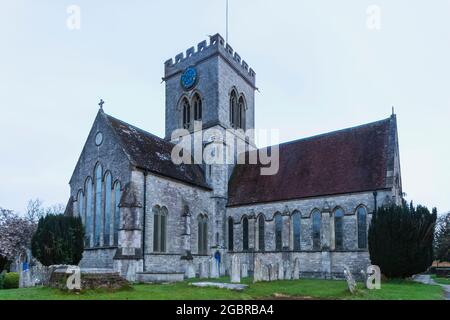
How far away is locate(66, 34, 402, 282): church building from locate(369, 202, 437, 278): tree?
79.7 inches

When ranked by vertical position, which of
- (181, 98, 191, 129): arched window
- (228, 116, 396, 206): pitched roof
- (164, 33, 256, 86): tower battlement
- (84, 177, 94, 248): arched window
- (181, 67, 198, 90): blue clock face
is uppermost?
(164, 33, 256, 86): tower battlement

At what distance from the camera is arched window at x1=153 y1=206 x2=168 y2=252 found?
25.0 m

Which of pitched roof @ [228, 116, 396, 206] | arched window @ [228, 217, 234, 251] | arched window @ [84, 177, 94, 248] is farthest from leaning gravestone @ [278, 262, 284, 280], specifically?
arched window @ [84, 177, 94, 248]

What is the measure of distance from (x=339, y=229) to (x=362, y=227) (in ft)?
4.90

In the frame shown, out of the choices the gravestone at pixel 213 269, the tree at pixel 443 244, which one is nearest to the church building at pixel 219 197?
the gravestone at pixel 213 269

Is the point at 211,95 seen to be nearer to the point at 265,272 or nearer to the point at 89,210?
the point at 89,210

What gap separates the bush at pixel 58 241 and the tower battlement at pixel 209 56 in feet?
57.0

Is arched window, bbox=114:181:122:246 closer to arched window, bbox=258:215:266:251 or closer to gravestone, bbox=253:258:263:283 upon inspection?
gravestone, bbox=253:258:263:283

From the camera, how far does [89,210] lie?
26766mm

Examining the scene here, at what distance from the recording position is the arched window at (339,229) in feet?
87.2

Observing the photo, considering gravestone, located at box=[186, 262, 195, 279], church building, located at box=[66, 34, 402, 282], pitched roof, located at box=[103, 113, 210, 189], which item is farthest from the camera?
gravestone, located at box=[186, 262, 195, 279]

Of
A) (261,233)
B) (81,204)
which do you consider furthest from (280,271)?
(81,204)

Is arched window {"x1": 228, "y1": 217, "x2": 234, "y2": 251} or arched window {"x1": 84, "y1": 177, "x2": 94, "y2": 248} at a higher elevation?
arched window {"x1": 84, "y1": 177, "x2": 94, "y2": 248}
